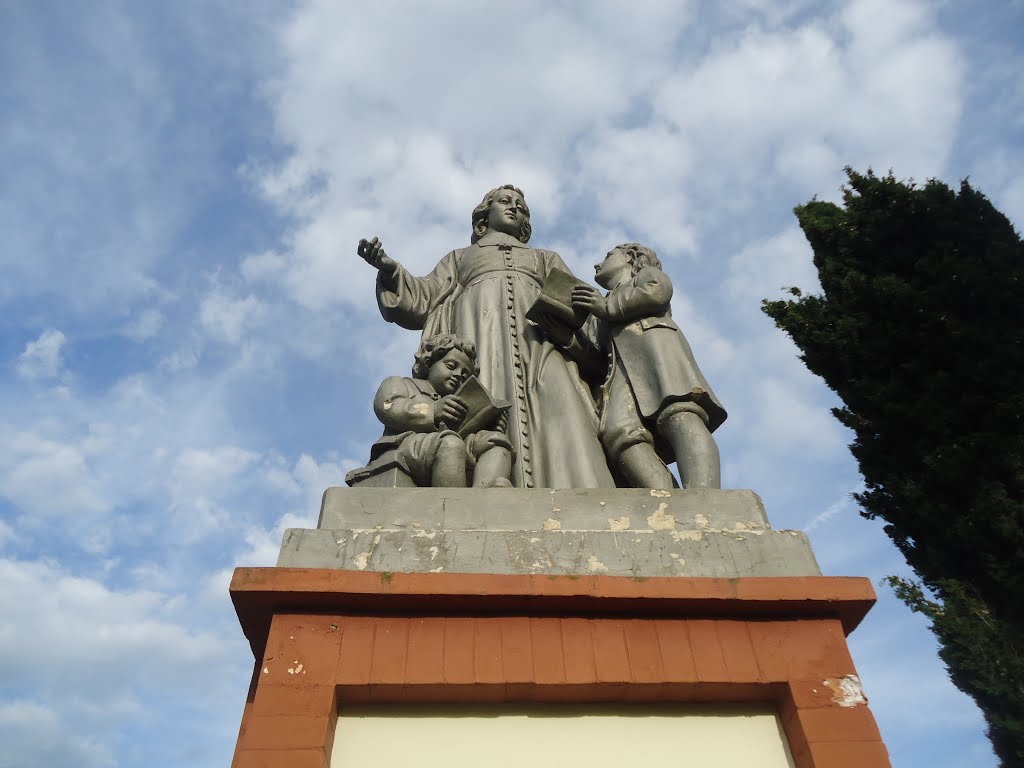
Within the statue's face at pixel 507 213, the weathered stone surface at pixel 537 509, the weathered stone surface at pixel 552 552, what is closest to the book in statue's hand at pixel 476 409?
the weathered stone surface at pixel 537 509

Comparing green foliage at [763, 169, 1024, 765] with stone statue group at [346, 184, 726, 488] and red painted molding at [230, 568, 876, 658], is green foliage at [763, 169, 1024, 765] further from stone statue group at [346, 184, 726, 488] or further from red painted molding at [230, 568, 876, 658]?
red painted molding at [230, 568, 876, 658]

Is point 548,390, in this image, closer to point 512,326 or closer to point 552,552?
point 512,326

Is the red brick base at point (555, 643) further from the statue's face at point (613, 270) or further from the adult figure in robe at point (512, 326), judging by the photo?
the statue's face at point (613, 270)

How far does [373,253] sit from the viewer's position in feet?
19.3

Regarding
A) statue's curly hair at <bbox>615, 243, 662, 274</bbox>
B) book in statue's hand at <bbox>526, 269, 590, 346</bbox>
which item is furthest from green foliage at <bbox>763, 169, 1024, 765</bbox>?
book in statue's hand at <bbox>526, 269, 590, 346</bbox>

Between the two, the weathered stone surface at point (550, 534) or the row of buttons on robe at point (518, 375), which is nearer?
the weathered stone surface at point (550, 534)

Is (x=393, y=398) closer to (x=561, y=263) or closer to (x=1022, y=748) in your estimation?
(x=561, y=263)

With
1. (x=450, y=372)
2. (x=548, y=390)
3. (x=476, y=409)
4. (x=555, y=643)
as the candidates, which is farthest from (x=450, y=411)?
(x=555, y=643)

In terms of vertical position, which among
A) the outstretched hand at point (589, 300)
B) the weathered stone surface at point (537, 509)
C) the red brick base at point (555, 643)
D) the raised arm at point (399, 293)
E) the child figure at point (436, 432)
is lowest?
the red brick base at point (555, 643)

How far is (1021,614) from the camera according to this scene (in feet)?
24.4

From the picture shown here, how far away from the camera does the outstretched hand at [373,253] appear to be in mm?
5859

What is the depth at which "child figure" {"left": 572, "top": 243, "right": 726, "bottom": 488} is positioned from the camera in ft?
14.2

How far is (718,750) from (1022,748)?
560 cm

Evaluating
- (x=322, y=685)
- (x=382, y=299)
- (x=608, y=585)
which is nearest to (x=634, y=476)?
(x=608, y=585)
